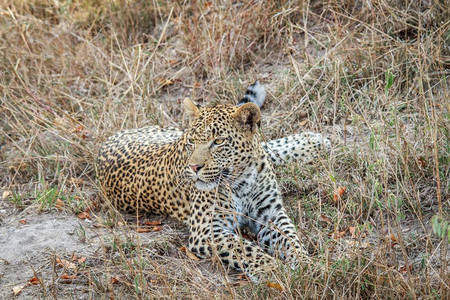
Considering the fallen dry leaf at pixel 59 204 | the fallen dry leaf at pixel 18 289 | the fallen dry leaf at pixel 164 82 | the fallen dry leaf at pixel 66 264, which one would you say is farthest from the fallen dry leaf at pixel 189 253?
the fallen dry leaf at pixel 164 82

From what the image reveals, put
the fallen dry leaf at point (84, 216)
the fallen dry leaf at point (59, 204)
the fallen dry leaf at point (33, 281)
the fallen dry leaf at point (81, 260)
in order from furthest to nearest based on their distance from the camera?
the fallen dry leaf at point (59, 204) → the fallen dry leaf at point (84, 216) → the fallen dry leaf at point (81, 260) → the fallen dry leaf at point (33, 281)

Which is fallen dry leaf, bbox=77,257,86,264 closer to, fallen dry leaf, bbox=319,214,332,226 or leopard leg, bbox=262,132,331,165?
fallen dry leaf, bbox=319,214,332,226

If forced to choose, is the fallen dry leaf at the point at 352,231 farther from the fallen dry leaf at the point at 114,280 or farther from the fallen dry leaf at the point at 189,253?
the fallen dry leaf at the point at 114,280

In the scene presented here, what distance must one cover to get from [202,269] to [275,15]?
421 cm

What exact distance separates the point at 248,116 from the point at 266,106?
256 centimetres

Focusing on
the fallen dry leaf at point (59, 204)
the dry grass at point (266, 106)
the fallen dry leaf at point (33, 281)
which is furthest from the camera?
the fallen dry leaf at point (59, 204)

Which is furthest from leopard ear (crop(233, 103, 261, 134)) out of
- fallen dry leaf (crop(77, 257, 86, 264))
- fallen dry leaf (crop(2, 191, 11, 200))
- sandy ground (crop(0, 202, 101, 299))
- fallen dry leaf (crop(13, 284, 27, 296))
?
fallen dry leaf (crop(2, 191, 11, 200))

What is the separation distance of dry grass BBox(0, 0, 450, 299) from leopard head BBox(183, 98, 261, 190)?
761mm

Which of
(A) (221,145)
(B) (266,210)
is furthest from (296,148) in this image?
(A) (221,145)

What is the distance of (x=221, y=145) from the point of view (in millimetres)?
6156

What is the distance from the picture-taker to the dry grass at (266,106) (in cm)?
550

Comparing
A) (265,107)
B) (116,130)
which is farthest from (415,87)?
(116,130)

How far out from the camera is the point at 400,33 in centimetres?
861

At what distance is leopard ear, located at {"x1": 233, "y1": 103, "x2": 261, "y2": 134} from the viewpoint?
243 inches
